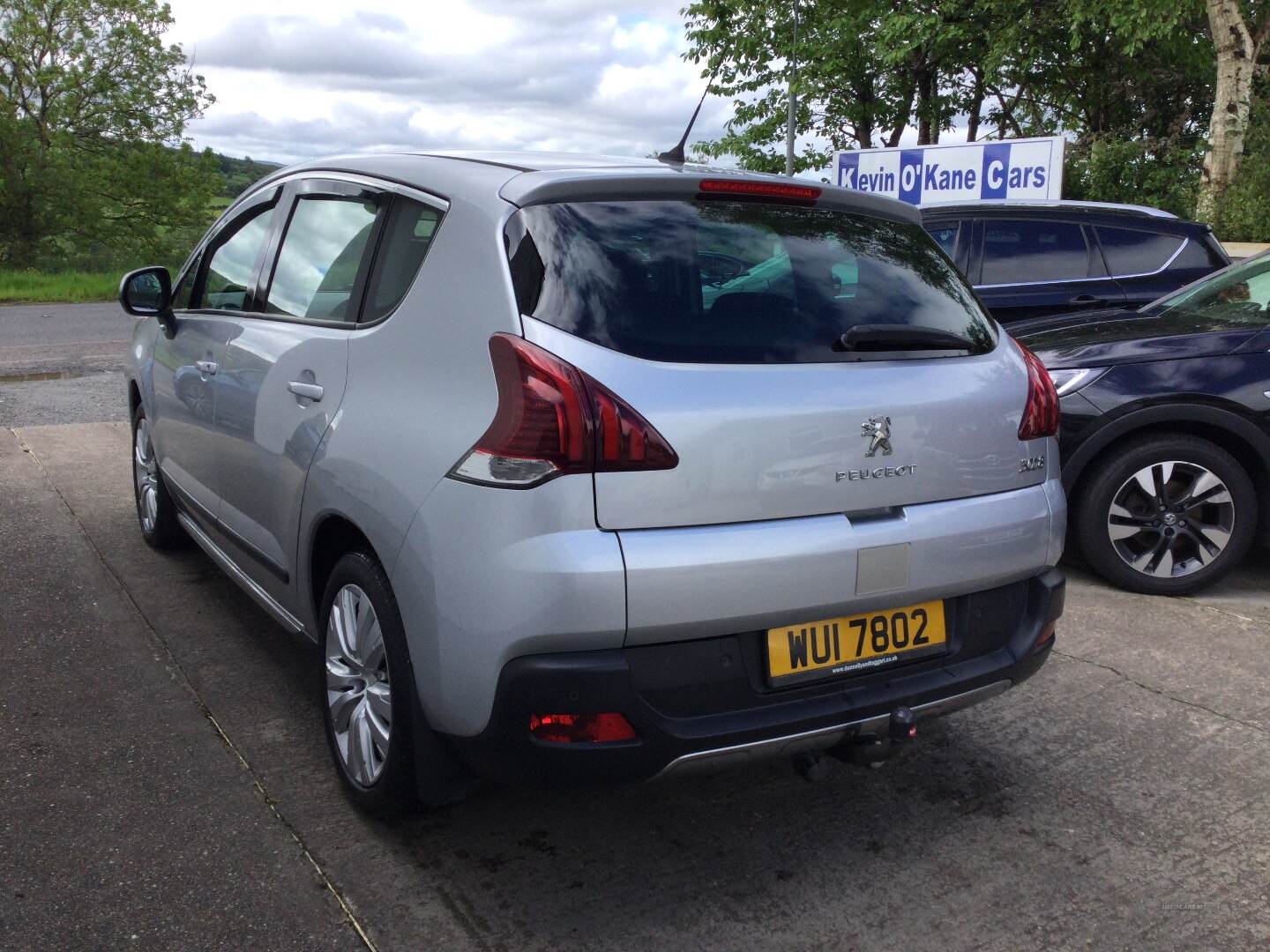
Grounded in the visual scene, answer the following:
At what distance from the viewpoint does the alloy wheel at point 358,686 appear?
2.93 meters

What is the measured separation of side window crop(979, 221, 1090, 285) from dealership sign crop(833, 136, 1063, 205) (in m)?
5.61

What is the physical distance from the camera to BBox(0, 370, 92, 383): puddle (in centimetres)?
1107

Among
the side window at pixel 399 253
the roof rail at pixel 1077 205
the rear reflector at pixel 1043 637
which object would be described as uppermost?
the roof rail at pixel 1077 205

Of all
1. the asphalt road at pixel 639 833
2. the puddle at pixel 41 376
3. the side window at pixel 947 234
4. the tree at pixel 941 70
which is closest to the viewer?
the asphalt road at pixel 639 833

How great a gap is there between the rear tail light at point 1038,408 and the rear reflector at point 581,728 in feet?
4.24

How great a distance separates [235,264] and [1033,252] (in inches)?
242

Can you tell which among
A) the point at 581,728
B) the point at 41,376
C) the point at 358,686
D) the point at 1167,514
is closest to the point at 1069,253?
the point at 1167,514

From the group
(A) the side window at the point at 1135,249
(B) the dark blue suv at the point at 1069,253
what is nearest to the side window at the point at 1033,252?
(B) the dark blue suv at the point at 1069,253

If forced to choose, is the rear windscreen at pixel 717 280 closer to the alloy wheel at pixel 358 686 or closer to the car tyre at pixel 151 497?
the alloy wheel at pixel 358 686

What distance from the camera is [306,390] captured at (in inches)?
130

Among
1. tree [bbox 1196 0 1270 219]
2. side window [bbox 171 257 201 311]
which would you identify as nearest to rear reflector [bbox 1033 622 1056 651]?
side window [bbox 171 257 201 311]

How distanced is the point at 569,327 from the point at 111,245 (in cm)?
3315

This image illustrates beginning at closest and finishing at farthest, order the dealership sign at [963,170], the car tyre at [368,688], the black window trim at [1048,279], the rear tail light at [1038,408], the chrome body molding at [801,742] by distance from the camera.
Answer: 1. the chrome body molding at [801,742]
2. the car tyre at [368,688]
3. the rear tail light at [1038,408]
4. the black window trim at [1048,279]
5. the dealership sign at [963,170]

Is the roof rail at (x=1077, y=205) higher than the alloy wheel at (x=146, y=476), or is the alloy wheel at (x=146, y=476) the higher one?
the roof rail at (x=1077, y=205)
